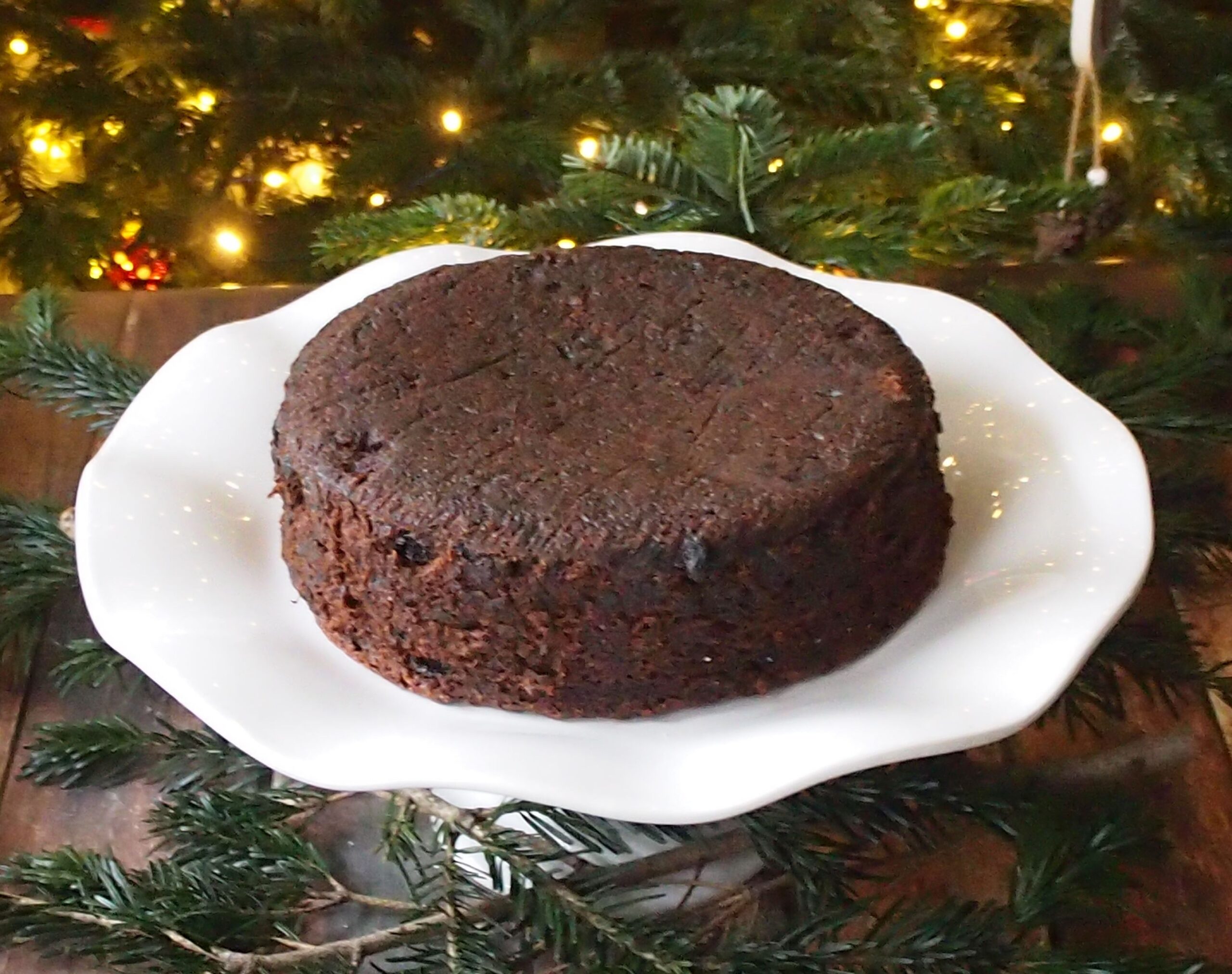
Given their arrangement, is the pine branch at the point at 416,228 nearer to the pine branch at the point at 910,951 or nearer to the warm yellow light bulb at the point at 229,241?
the warm yellow light bulb at the point at 229,241

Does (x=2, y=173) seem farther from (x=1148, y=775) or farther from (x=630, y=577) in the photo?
(x=1148, y=775)

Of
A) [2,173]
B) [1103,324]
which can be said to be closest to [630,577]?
[1103,324]

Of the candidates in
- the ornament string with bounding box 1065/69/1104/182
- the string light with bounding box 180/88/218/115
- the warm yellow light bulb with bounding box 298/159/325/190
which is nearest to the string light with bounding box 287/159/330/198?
the warm yellow light bulb with bounding box 298/159/325/190

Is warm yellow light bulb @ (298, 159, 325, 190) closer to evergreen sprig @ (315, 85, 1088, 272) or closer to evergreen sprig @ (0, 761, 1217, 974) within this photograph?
evergreen sprig @ (315, 85, 1088, 272)

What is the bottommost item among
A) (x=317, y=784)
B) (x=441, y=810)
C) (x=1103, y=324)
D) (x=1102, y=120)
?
(x=441, y=810)

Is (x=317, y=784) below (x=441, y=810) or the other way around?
the other way around

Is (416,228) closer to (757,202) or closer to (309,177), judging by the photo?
(757,202)
